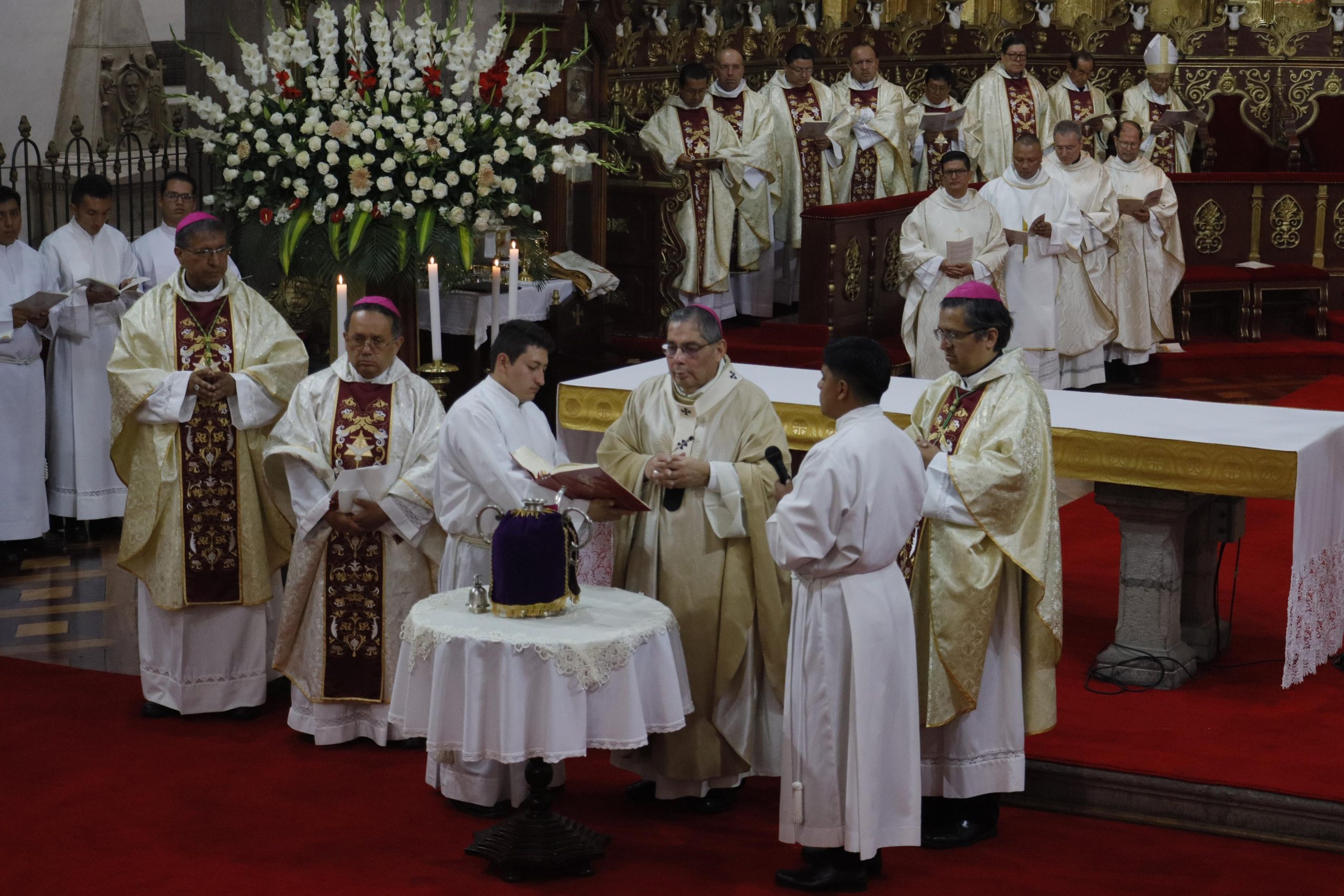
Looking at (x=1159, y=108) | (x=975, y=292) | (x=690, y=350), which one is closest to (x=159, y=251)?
(x=690, y=350)

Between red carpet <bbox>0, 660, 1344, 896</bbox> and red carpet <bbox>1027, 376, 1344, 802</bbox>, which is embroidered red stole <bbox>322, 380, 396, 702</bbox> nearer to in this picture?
red carpet <bbox>0, 660, 1344, 896</bbox>

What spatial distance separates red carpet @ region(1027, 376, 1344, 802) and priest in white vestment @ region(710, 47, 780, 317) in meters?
4.52

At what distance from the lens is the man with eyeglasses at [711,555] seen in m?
4.97

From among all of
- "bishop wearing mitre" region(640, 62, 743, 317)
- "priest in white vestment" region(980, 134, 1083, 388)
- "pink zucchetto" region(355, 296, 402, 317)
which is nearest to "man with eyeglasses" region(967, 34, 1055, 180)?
"priest in white vestment" region(980, 134, 1083, 388)

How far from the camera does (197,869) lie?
15.5 feet

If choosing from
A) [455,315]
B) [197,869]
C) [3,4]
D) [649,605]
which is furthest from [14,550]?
[3,4]

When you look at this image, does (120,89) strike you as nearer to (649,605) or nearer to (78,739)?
(78,739)

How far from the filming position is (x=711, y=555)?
198 inches

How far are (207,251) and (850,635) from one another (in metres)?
2.94

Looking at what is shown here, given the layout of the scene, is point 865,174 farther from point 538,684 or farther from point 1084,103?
point 538,684

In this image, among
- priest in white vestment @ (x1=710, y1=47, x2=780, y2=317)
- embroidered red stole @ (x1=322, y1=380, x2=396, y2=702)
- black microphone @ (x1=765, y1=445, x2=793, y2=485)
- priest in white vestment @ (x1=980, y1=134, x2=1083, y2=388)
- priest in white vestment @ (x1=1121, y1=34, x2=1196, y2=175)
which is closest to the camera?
black microphone @ (x1=765, y1=445, x2=793, y2=485)

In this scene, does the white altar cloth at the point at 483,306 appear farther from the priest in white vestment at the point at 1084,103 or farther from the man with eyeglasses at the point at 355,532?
the priest in white vestment at the point at 1084,103

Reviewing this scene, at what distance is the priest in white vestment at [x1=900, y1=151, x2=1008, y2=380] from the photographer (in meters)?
9.97

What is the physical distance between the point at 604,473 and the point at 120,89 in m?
8.11
